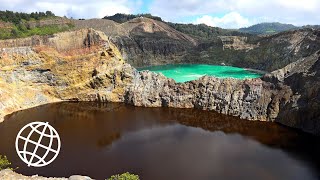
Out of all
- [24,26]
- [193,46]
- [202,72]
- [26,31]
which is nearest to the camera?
[26,31]

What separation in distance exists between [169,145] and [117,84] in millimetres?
30747

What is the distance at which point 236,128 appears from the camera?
179 ft

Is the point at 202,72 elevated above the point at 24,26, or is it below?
below

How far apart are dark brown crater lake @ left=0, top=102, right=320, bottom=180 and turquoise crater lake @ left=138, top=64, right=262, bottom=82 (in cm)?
4478

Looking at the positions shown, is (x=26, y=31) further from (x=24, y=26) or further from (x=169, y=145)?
(x=169, y=145)

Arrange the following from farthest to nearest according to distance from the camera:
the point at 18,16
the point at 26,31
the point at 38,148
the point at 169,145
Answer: the point at 18,16, the point at 26,31, the point at 169,145, the point at 38,148

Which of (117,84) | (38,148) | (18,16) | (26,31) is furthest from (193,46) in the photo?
(38,148)

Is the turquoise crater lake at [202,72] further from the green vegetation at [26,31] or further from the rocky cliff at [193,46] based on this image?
the green vegetation at [26,31]

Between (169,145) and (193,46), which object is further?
(193,46)

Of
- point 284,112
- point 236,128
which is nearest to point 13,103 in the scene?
point 236,128

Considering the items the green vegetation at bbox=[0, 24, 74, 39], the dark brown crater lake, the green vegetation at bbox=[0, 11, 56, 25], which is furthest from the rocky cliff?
the dark brown crater lake

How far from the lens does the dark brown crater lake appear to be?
125ft

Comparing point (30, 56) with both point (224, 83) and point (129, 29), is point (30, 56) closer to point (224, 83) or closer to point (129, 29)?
point (224, 83)

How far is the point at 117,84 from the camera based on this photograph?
242ft
